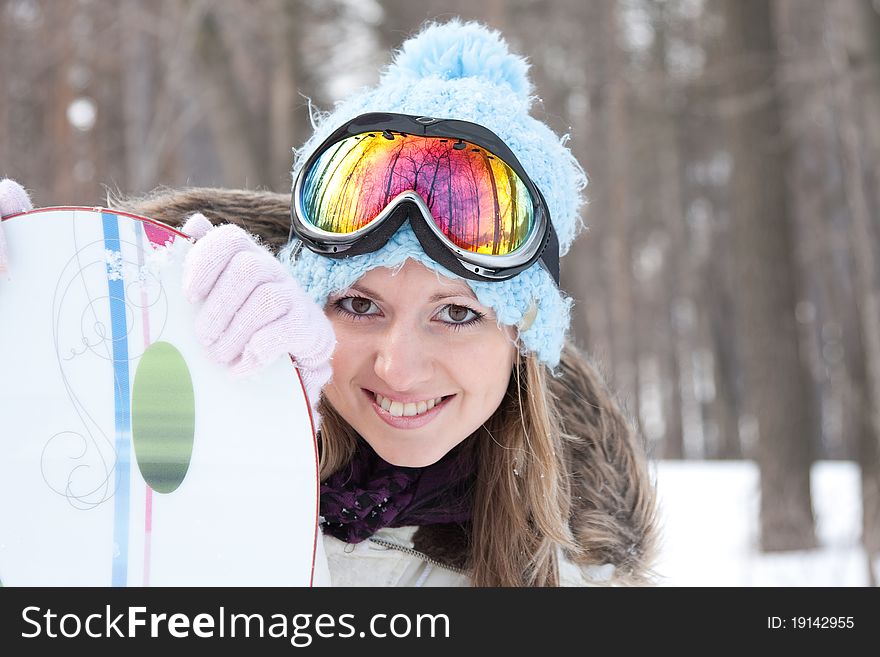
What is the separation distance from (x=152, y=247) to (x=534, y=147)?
837mm

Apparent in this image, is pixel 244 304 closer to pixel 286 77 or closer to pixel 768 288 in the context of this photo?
pixel 768 288

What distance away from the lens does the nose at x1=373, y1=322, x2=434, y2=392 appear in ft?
6.32

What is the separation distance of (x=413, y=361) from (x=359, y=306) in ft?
0.55

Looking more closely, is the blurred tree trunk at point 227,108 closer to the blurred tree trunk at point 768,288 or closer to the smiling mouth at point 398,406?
the blurred tree trunk at point 768,288

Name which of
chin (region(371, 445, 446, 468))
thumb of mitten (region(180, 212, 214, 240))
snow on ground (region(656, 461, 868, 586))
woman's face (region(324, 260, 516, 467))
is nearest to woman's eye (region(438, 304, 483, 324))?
woman's face (region(324, 260, 516, 467))

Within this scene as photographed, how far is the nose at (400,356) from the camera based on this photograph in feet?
6.32

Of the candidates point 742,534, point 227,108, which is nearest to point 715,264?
point 742,534

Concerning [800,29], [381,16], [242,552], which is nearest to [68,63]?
[381,16]

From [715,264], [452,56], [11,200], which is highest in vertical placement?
[715,264]

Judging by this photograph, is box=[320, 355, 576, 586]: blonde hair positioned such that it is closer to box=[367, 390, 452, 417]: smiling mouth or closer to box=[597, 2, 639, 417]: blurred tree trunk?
box=[367, 390, 452, 417]: smiling mouth

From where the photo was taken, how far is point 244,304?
167cm

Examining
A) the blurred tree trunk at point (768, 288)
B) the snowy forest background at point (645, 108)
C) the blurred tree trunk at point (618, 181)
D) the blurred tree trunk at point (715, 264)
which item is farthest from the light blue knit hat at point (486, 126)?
the blurred tree trunk at point (715, 264)

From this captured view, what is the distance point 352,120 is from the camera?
2.02 meters

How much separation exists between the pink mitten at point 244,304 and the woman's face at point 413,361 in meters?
0.24
